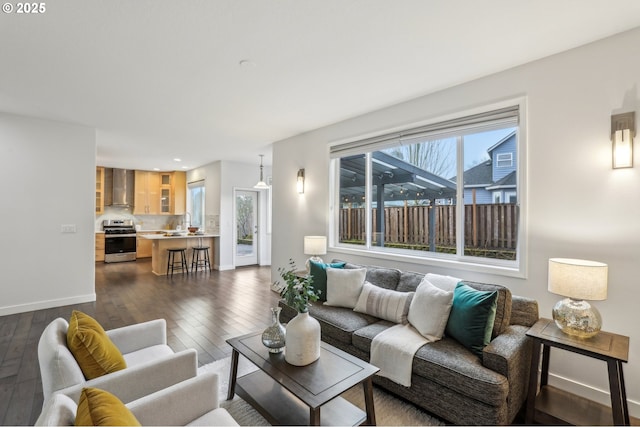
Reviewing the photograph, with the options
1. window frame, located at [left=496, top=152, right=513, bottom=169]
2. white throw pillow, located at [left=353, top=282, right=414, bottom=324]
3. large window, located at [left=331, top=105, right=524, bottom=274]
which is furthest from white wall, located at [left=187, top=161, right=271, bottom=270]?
window frame, located at [left=496, top=152, right=513, bottom=169]

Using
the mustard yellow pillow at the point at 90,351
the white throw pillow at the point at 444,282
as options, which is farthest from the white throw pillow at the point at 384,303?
the mustard yellow pillow at the point at 90,351

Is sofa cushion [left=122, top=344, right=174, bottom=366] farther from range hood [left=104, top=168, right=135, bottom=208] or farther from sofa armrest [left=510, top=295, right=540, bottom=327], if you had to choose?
range hood [left=104, top=168, right=135, bottom=208]

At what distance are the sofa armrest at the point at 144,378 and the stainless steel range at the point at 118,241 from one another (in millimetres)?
8085

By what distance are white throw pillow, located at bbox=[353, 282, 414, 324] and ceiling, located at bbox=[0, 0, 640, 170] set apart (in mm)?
2080

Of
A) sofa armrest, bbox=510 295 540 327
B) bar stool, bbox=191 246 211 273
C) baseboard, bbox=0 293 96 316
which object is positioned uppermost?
sofa armrest, bbox=510 295 540 327

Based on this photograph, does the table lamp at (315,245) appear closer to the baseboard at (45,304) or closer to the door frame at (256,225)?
the baseboard at (45,304)

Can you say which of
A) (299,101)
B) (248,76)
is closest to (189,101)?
(248,76)

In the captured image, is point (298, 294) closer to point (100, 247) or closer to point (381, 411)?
point (381, 411)

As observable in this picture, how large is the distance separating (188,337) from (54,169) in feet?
10.8

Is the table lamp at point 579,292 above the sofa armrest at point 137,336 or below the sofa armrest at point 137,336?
above

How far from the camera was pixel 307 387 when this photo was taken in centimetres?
165

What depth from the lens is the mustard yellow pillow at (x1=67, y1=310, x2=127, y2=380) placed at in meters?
1.48

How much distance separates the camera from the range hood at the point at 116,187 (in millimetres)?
8516

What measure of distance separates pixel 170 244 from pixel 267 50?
5854 millimetres
